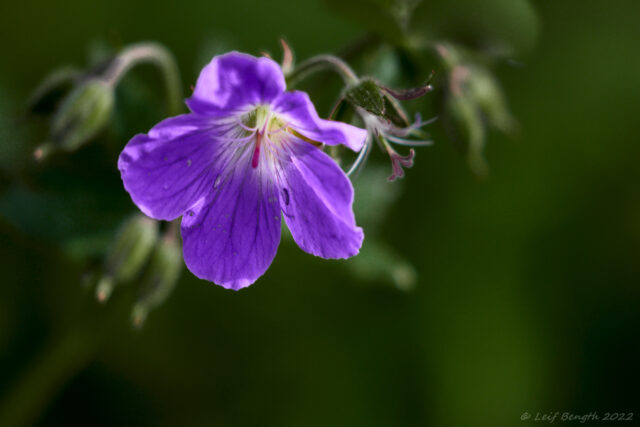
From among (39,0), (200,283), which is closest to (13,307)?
(200,283)

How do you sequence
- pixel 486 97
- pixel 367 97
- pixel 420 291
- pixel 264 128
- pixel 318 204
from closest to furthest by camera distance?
pixel 367 97 < pixel 318 204 < pixel 264 128 < pixel 486 97 < pixel 420 291

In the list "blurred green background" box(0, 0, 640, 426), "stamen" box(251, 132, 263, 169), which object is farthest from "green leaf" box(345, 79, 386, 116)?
"blurred green background" box(0, 0, 640, 426)

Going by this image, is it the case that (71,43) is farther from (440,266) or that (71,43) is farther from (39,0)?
(440,266)

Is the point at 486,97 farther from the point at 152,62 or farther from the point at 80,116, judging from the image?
the point at 80,116

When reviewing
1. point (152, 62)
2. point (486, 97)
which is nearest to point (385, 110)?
point (486, 97)

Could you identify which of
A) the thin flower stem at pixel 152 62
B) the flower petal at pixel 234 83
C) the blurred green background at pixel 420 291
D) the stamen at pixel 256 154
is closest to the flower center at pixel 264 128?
the stamen at pixel 256 154

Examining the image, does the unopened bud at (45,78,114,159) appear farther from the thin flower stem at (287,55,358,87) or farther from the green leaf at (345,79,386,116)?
the green leaf at (345,79,386,116)
